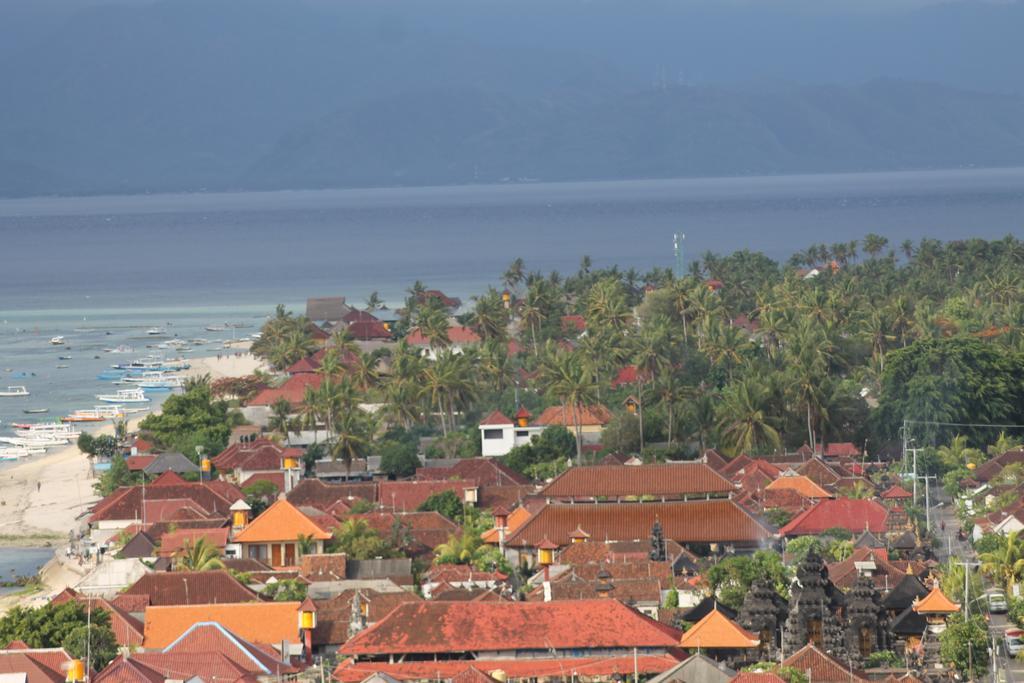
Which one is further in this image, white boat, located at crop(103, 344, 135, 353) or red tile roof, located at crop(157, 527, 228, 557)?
white boat, located at crop(103, 344, 135, 353)

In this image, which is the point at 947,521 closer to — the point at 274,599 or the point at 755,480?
the point at 755,480

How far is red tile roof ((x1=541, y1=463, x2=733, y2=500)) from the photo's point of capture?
61.8 metres

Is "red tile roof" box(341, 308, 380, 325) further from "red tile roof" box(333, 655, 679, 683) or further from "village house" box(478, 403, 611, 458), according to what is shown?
"red tile roof" box(333, 655, 679, 683)

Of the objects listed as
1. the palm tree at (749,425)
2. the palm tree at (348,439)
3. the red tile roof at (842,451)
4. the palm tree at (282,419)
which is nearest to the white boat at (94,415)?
the palm tree at (282,419)

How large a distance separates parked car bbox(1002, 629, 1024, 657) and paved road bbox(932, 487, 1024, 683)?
105 mm

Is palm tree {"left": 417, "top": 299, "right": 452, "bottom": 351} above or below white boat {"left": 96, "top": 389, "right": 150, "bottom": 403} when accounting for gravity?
above

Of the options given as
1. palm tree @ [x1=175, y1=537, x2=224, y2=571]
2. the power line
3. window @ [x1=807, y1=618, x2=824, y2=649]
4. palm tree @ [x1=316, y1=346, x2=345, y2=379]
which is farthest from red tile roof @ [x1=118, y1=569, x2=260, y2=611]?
palm tree @ [x1=316, y1=346, x2=345, y2=379]

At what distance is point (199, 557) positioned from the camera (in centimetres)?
5497

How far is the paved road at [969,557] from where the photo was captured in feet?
134

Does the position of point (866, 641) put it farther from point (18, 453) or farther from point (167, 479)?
point (18, 453)

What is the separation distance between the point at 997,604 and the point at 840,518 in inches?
494

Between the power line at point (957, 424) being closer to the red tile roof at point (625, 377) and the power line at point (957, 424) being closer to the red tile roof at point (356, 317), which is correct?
the red tile roof at point (625, 377)

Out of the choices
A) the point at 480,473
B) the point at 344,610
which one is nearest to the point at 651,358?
the point at 480,473

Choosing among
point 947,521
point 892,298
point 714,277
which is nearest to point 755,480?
point 947,521
